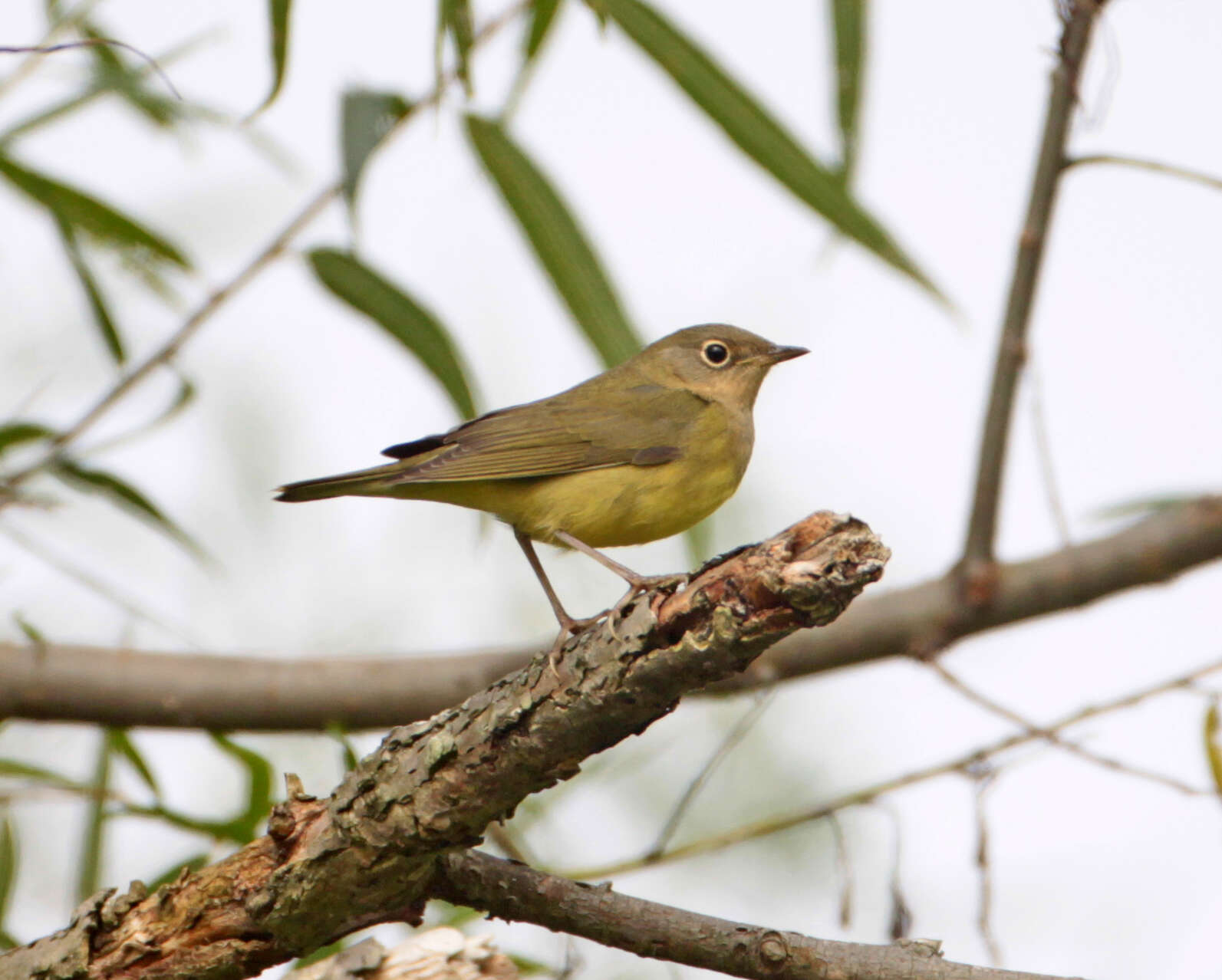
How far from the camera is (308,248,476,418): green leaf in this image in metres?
4.71

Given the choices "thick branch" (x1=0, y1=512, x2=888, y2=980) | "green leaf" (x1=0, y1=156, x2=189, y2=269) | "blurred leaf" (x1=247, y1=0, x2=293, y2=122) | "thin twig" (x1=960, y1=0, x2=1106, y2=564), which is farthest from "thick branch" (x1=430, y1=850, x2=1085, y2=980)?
"green leaf" (x1=0, y1=156, x2=189, y2=269)

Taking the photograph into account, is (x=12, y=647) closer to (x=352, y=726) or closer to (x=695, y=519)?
(x=352, y=726)

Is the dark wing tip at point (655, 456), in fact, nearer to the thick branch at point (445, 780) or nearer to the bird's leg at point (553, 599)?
the bird's leg at point (553, 599)

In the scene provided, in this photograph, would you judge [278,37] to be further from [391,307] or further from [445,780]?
→ [445,780]

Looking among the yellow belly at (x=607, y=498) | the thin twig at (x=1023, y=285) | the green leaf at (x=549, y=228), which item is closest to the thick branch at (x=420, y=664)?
the thin twig at (x=1023, y=285)

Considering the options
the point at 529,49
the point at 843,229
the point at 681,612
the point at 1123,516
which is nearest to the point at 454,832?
the point at 681,612

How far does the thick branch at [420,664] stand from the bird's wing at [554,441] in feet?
2.01

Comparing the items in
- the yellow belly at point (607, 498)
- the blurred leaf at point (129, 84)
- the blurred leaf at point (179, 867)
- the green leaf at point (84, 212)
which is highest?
the blurred leaf at point (129, 84)

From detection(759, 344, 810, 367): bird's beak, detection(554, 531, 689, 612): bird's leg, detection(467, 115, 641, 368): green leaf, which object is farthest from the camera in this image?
detection(759, 344, 810, 367): bird's beak

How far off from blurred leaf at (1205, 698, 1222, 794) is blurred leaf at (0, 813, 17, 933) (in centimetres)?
335

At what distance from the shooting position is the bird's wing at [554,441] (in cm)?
488

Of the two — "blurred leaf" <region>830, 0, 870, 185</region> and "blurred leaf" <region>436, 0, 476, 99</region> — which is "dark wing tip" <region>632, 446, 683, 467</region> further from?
"blurred leaf" <region>436, 0, 476, 99</region>

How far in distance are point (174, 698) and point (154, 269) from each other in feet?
5.30

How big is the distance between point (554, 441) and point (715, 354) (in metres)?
1.34
